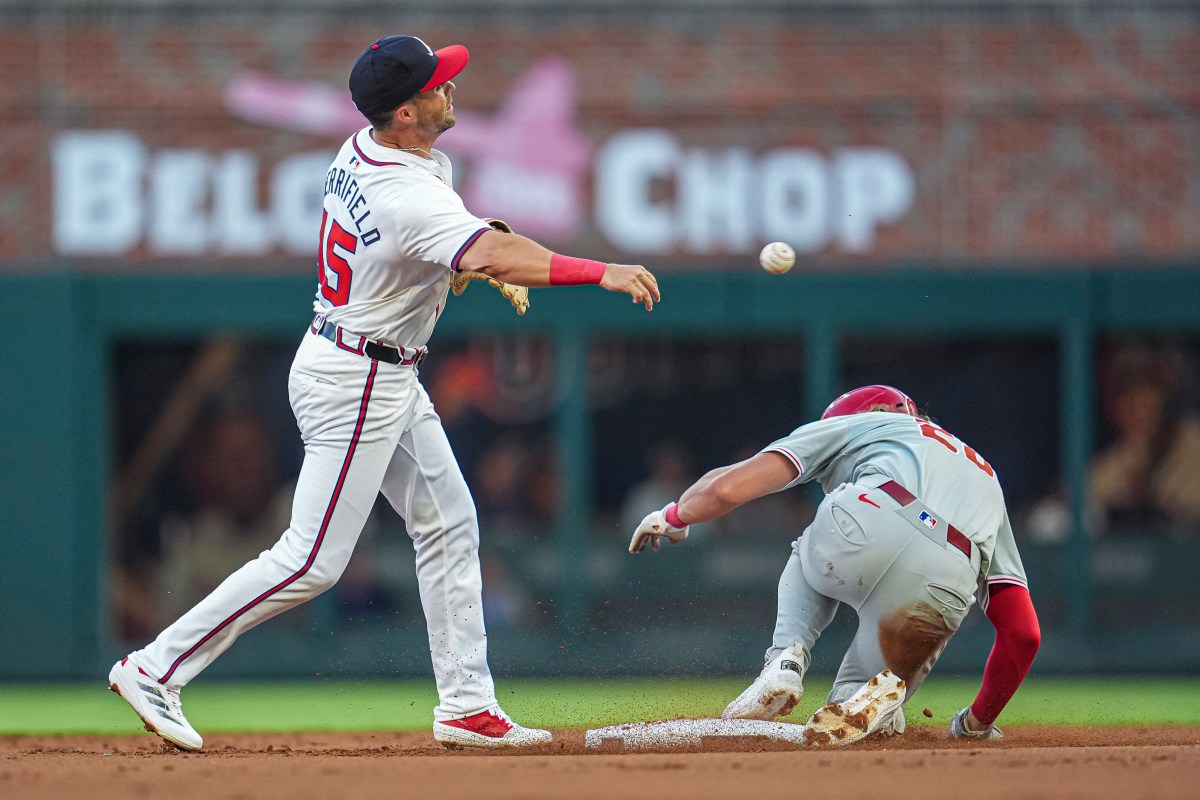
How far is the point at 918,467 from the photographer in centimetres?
493

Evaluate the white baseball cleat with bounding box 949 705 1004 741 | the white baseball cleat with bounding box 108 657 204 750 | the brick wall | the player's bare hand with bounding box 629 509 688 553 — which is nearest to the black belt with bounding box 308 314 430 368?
the player's bare hand with bounding box 629 509 688 553

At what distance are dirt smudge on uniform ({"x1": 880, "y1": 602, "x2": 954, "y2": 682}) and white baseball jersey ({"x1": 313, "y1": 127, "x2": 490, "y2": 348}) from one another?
1.72m

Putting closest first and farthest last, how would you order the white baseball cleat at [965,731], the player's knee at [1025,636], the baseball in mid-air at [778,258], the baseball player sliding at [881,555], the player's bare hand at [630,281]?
1. the player's bare hand at [630,281]
2. the baseball player sliding at [881,555]
3. the player's knee at [1025,636]
4. the white baseball cleat at [965,731]
5. the baseball in mid-air at [778,258]

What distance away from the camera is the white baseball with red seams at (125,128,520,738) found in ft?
15.2

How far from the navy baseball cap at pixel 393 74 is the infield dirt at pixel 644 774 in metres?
1.95

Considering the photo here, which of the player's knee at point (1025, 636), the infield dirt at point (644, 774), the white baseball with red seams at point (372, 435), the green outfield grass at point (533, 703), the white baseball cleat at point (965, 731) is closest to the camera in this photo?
the infield dirt at point (644, 774)

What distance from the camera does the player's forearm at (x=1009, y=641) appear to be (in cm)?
509

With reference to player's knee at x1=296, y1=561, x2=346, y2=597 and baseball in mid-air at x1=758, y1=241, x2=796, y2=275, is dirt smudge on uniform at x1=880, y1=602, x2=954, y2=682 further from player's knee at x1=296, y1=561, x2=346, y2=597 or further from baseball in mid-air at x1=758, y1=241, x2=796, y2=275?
player's knee at x1=296, y1=561, x2=346, y2=597

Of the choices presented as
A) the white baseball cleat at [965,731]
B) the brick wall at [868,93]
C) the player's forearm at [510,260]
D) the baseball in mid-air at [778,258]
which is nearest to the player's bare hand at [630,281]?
the player's forearm at [510,260]

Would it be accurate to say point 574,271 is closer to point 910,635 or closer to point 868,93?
point 910,635

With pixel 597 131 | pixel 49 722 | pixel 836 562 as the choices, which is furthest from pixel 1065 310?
pixel 49 722

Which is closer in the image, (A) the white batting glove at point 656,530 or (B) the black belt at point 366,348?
(B) the black belt at point 366,348

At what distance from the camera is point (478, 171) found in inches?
420

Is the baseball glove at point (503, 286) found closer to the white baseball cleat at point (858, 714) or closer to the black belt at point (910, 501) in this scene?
the black belt at point (910, 501)
